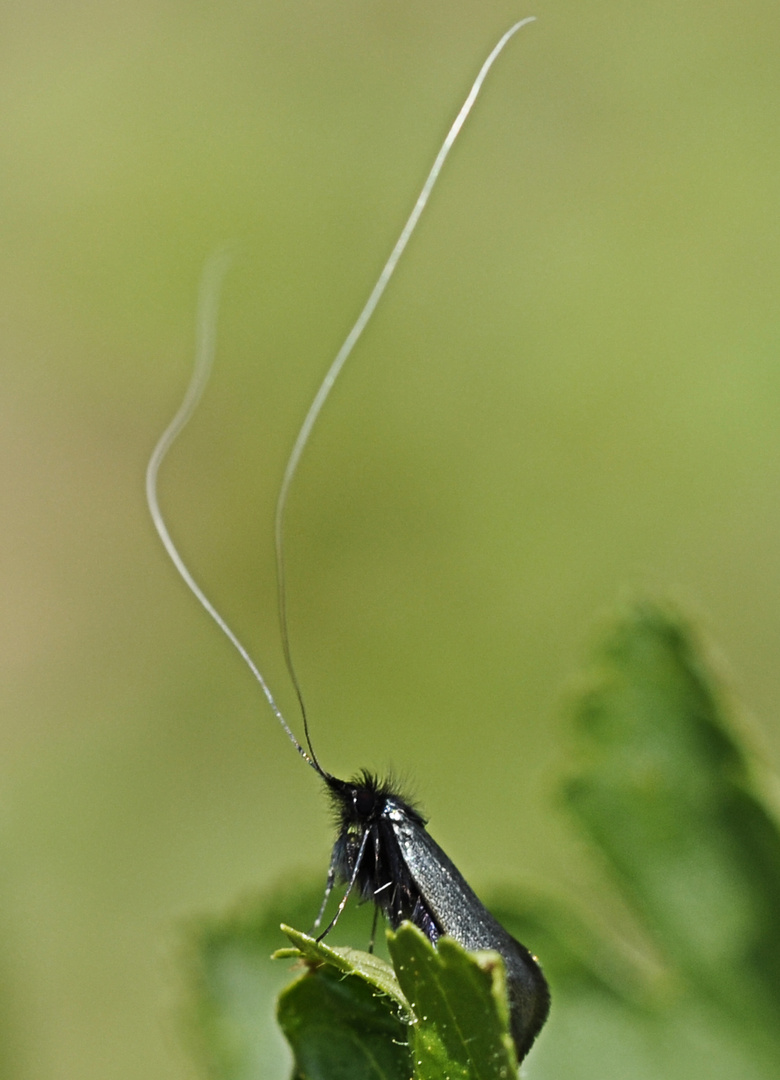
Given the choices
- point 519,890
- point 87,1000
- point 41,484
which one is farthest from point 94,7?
point 519,890

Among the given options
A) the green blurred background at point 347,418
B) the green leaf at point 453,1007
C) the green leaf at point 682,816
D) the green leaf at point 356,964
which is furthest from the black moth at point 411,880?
the green blurred background at point 347,418

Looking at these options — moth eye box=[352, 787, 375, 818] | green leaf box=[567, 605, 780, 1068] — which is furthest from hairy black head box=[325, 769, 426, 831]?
green leaf box=[567, 605, 780, 1068]

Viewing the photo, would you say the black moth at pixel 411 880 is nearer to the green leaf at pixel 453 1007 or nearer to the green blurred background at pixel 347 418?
the green leaf at pixel 453 1007

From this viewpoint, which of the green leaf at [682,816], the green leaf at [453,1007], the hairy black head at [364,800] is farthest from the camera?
the hairy black head at [364,800]

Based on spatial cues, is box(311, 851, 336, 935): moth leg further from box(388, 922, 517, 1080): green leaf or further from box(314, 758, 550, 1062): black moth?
box(388, 922, 517, 1080): green leaf

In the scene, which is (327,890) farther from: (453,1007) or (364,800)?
(453,1007)
